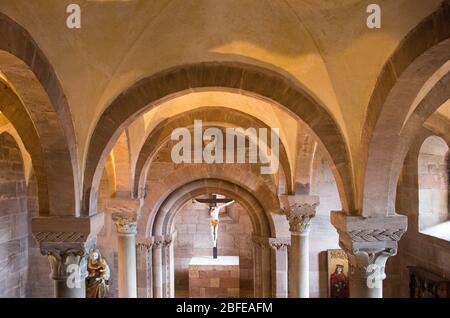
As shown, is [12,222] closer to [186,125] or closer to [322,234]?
[186,125]

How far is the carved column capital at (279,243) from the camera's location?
10672 millimetres

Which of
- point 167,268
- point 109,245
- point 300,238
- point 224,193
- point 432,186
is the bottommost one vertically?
point 167,268

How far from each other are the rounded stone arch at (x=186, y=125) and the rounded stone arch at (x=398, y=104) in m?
3.74

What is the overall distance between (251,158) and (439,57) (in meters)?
7.36

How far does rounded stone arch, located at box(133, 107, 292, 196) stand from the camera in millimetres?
8688

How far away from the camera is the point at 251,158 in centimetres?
1092

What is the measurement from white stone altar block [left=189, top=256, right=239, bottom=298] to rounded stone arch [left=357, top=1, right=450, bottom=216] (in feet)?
33.9

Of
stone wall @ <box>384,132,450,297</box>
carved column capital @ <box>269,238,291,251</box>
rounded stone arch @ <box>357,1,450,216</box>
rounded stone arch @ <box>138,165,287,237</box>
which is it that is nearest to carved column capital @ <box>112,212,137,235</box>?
rounded stone arch @ <box>138,165,287,237</box>

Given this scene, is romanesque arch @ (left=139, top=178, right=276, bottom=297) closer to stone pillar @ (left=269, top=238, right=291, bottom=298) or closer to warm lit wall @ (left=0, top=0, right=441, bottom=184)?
stone pillar @ (left=269, top=238, right=291, bottom=298)

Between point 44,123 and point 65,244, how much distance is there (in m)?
1.25

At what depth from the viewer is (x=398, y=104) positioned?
4.30 metres

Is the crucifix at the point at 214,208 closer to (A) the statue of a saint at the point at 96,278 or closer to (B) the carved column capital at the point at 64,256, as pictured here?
(A) the statue of a saint at the point at 96,278

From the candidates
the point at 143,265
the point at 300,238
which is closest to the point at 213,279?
the point at 143,265
